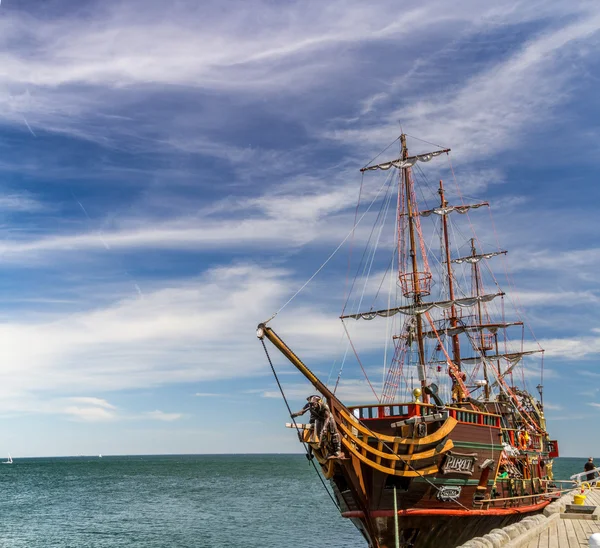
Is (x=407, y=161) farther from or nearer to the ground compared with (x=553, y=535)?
farther from the ground

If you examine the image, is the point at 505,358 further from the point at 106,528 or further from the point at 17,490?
the point at 17,490

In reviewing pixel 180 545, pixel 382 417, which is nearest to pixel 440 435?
pixel 382 417

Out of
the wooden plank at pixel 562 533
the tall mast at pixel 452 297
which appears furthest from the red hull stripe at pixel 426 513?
the tall mast at pixel 452 297

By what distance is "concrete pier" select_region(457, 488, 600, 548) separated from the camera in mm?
14757

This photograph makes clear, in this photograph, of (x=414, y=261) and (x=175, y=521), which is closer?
(x=414, y=261)

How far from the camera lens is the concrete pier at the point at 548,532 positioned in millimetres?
14757

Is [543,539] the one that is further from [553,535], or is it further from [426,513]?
[426,513]

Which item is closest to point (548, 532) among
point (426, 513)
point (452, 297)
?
point (426, 513)

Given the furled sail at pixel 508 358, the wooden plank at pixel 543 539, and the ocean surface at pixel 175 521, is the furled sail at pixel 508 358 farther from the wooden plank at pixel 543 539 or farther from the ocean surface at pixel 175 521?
the wooden plank at pixel 543 539

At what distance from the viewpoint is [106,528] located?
2010 inches

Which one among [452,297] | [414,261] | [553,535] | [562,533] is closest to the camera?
[553,535]

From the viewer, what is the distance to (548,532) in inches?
710

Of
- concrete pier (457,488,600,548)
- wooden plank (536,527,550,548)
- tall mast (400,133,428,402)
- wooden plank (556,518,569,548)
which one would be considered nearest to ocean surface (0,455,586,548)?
tall mast (400,133,428,402)

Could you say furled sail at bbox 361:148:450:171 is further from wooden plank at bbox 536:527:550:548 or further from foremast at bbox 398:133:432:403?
wooden plank at bbox 536:527:550:548
